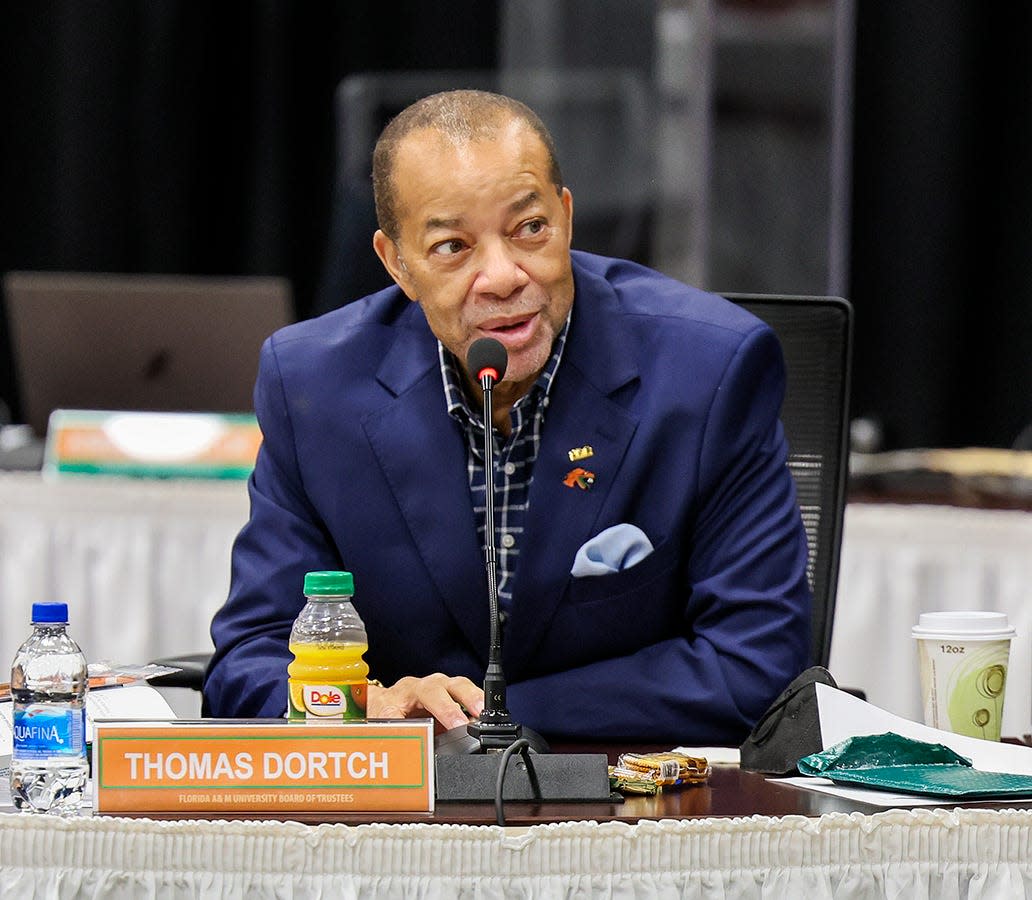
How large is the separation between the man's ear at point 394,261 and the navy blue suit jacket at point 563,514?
0.07 m

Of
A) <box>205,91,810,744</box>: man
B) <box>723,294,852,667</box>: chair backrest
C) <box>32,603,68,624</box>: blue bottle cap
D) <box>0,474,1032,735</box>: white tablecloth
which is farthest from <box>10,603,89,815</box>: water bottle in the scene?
<box>0,474,1032,735</box>: white tablecloth

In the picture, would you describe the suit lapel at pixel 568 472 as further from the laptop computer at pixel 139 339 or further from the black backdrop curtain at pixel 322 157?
the black backdrop curtain at pixel 322 157

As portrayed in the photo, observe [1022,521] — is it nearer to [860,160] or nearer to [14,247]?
[860,160]

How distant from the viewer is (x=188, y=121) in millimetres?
5016

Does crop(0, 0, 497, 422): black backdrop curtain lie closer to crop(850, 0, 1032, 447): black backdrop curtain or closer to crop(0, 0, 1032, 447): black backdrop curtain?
crop(0, 0, 1032, 447): black backdrop curtain

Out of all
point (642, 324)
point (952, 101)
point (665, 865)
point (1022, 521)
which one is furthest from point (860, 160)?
point (665, 865)

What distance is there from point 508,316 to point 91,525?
1.69 meters

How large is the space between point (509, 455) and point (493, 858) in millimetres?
773

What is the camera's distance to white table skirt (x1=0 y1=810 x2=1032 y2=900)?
1.14m

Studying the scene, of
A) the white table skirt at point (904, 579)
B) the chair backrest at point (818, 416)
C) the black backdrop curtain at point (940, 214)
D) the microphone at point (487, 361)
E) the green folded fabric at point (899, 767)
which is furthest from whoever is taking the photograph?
the black backdrop curtain at point (940, 214)

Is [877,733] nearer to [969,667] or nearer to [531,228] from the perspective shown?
[969,667]

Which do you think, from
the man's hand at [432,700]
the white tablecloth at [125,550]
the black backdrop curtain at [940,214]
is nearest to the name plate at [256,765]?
the man's hand at [432,700]

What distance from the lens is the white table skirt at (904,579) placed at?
296cm

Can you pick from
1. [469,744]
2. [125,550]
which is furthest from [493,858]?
[125,550]
